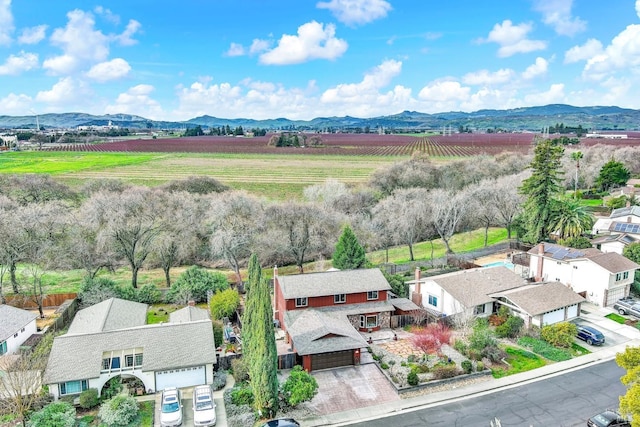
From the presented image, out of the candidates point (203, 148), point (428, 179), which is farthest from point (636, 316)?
point (203, 148)

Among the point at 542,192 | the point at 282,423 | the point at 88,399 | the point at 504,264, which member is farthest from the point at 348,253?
the point at 542,192

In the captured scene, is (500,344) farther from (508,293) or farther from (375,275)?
(375,275)

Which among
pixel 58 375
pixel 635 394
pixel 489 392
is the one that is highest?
pixel 635 394

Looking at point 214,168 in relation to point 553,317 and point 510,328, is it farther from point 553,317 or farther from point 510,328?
point 553,317

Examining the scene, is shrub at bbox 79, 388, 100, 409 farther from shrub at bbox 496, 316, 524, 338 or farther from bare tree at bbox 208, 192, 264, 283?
shrub at bbox 496, 316, 524, 338

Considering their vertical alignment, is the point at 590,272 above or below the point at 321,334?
above

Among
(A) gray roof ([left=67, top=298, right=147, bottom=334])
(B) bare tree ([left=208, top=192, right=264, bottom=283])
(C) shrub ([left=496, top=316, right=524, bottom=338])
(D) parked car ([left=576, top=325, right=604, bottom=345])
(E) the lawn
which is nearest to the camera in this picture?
(E) the lawn

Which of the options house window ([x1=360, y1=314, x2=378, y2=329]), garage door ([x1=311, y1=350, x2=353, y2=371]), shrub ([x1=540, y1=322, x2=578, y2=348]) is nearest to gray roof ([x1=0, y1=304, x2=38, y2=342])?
garage door ([x1=311, y1=350, x2=353, y2=371])
